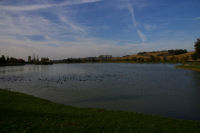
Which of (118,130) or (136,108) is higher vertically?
(118,130)

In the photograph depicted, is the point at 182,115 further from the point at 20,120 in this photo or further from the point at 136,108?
the point at 20,120

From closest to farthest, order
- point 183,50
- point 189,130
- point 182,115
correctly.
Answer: point 189,130
point 182,115
point 183,50

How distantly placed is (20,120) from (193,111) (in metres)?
12.5

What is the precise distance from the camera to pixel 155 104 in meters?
13.2

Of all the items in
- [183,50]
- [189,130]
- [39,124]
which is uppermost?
[183,50]

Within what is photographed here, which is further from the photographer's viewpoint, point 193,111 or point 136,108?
point 136,108

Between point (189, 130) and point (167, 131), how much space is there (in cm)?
122

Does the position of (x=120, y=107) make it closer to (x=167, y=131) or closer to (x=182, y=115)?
(x=182, y=115)

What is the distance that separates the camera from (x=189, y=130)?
6723mm

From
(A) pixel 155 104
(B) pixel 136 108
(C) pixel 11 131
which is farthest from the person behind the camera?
(A) pixel 155 104

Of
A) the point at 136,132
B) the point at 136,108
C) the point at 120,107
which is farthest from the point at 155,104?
the point at 136,132

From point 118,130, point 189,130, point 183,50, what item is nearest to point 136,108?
point 189,130

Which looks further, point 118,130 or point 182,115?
point 182,115

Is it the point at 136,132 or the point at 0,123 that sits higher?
the point at 0,123
